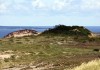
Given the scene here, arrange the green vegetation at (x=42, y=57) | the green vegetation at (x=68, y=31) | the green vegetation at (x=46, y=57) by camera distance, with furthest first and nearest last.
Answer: the green vegetation at (x=68, y=31) < the green vegetation at (x=46, y=57) < the green vegetation at (x=42, y=57)

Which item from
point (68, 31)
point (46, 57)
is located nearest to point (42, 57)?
point (46, 57)

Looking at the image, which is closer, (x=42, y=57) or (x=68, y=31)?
(x=42, y=57)

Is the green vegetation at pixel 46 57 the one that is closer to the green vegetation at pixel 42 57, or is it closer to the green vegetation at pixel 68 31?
the green vegetation at pixel 42 57

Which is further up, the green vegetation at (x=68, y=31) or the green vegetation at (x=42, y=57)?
the green vegetation at (x=68, y=31)

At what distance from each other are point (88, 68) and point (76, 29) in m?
46.5

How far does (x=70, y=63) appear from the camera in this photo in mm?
32844

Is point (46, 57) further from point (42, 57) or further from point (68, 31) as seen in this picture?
point (68, 31)

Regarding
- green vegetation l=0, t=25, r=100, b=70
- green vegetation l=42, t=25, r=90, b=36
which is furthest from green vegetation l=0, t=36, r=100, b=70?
green vegetation l=42, t=25, r=90, b=36

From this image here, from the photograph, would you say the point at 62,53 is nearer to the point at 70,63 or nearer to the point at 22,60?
the point at 22,60

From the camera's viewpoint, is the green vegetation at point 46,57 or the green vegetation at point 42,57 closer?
the green vegetation at point 42,57

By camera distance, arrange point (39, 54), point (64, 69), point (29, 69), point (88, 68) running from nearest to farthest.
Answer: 1. point (88, 68)
2. point (64, 69)
3. point (29, 69)
4. point (39, 54)

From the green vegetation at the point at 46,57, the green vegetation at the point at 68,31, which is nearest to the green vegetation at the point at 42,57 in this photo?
the green vegetation at the point at 46,57

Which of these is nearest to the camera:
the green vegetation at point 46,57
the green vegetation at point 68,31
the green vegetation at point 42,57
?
the green vegetation at point 42,57

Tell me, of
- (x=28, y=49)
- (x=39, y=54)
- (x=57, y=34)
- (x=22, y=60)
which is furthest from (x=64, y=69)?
(x=57, y=34)
